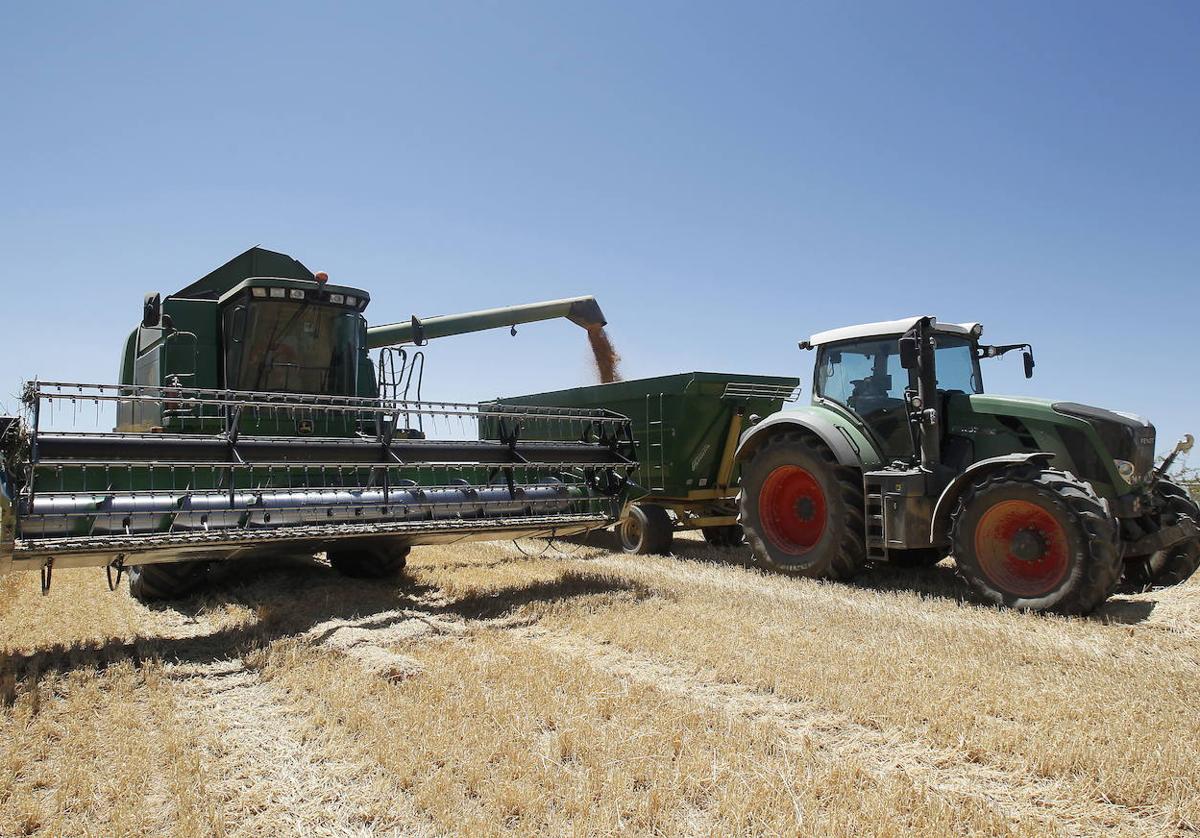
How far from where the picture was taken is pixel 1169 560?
18.4ft

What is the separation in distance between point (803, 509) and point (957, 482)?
1595 mm

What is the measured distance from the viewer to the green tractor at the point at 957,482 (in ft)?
16.8

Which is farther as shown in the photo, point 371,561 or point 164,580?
point 371,561

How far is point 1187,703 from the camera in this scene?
3354 mm

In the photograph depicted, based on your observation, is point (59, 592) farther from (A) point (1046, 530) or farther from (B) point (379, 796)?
(A) point (1046, 530)

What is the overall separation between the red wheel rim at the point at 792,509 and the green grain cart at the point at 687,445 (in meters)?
1.20

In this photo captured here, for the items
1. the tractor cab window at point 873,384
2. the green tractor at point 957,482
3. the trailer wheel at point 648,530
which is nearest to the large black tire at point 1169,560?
the green tractor at point 957,482

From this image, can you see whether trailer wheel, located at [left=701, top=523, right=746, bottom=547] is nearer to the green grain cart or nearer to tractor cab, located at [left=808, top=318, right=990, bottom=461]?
the green grain cart

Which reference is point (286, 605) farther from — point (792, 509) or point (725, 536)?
point (725, 536)

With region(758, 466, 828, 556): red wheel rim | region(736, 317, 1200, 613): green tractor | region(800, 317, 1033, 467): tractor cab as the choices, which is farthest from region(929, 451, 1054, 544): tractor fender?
region(758, 466, 828, 556): red wheel rim

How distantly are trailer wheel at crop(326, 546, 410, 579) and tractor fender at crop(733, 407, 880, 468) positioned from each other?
3.12m

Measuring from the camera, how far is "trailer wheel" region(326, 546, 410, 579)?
6348 mm

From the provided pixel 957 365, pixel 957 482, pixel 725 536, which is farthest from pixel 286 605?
pixel 957 365

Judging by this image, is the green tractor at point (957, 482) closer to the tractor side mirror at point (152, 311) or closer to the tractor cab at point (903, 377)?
the tractor cab at point (903, 377)
